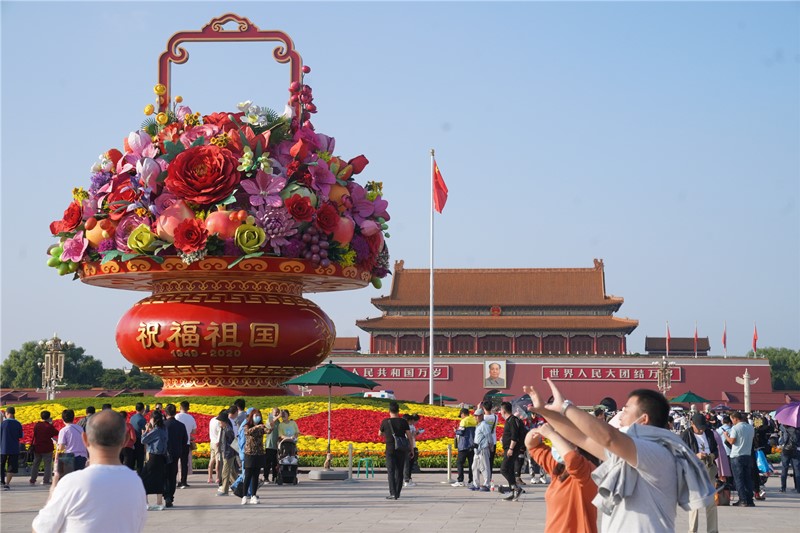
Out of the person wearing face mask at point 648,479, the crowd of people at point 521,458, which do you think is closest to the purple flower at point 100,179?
the crowd of people at point 521,458

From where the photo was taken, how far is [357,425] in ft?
72.5

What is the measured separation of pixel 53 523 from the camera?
4.44 m

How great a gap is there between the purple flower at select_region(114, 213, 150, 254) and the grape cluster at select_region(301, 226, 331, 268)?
3.20 metres

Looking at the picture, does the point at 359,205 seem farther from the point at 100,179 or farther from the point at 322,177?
the point at 100,179

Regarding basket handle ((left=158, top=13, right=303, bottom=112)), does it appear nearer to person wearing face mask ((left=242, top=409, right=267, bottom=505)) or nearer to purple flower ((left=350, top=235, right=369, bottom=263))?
purple flower ((left=350, top=235, right=369, bottom=263))

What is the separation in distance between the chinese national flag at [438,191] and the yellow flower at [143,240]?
12.8 metres

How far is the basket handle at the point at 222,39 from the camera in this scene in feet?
75.7

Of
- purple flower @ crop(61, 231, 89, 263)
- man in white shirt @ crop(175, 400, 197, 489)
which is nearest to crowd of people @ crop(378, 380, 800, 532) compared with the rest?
man in white shirt @ crop(175, 400, 197, 489)

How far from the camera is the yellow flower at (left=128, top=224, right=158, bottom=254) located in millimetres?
20656

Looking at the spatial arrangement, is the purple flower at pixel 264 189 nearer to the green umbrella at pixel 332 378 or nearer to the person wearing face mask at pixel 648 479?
the green umbrella at pixel 332 378

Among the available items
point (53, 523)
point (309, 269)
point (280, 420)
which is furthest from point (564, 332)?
point (53, 523)

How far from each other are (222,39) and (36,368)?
176 ft

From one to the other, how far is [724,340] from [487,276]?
518 inches

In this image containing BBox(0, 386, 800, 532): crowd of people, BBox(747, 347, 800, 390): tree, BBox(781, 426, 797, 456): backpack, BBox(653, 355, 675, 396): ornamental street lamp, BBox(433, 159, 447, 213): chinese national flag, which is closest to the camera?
BBox(0, 386, 800, 532): crowd of people
